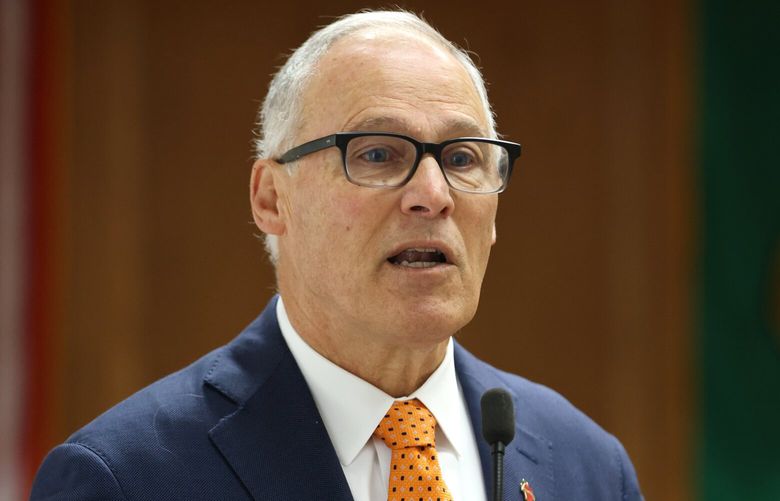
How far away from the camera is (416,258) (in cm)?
167

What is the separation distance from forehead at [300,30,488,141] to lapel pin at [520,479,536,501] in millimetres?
647

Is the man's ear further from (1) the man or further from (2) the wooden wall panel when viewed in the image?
(2) the wooden wall panel

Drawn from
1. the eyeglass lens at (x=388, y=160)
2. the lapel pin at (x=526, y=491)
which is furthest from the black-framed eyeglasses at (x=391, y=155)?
the lapel pin at (x=526, y=491)

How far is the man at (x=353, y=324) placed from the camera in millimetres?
1614

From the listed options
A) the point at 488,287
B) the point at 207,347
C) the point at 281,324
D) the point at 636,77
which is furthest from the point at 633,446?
the point at 281,324

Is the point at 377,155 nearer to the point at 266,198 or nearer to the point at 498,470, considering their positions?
the point at 266,198

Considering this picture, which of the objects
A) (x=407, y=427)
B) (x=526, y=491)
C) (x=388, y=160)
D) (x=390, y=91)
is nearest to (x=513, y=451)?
(x=526, y=491)

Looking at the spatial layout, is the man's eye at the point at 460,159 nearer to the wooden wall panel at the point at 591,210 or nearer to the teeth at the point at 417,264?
the teeth at the point at 417,264

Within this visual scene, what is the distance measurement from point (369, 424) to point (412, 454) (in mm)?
92

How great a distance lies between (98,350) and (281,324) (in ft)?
6.95

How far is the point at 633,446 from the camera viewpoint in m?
4.20

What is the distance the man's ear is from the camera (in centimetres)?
185

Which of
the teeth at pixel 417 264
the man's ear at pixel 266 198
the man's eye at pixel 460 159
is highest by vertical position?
the man's eye at pixel 460 159

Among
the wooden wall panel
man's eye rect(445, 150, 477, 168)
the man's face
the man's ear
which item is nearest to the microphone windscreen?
the man's face
